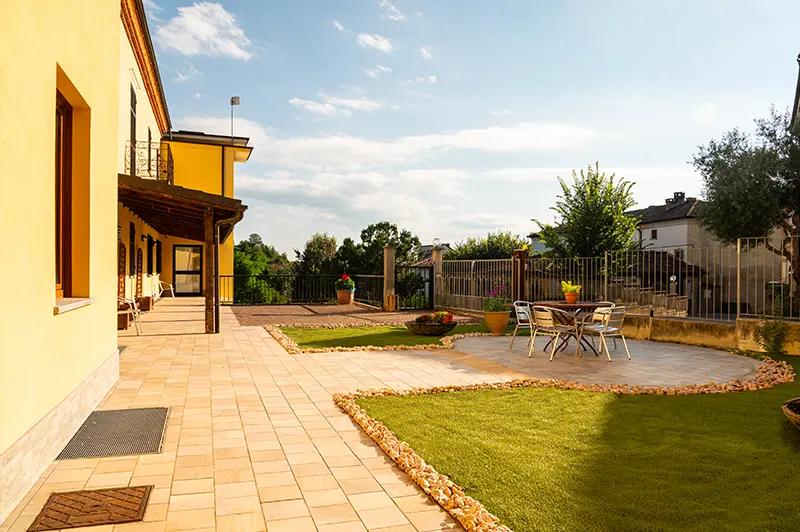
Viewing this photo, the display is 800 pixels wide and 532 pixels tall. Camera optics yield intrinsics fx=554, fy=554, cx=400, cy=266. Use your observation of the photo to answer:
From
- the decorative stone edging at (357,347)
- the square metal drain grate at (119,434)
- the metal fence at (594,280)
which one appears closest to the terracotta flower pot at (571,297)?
the decorative stone edging at (357,347)

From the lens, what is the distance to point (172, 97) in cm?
1800

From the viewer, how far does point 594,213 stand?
20734 mm

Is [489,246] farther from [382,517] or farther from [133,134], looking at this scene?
[382,517]

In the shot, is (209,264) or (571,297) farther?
(209,264)

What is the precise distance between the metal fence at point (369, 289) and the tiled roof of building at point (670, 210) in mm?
21909

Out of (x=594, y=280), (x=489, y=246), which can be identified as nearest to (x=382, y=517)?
(x=594, y=280)

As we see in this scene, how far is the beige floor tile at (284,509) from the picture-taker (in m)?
2.76

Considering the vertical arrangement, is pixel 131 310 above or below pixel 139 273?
below

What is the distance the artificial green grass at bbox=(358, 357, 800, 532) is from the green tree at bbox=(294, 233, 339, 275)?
19.1 metres

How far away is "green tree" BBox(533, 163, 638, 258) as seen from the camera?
2072cm

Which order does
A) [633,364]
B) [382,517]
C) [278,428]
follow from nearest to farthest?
[382,517]
[278,428]
[633,364]

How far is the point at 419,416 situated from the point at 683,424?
214cm

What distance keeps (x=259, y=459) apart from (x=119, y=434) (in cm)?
128

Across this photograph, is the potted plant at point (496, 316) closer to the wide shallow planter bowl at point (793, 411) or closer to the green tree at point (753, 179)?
the wide shallow planter bowl at point (793, 411)
